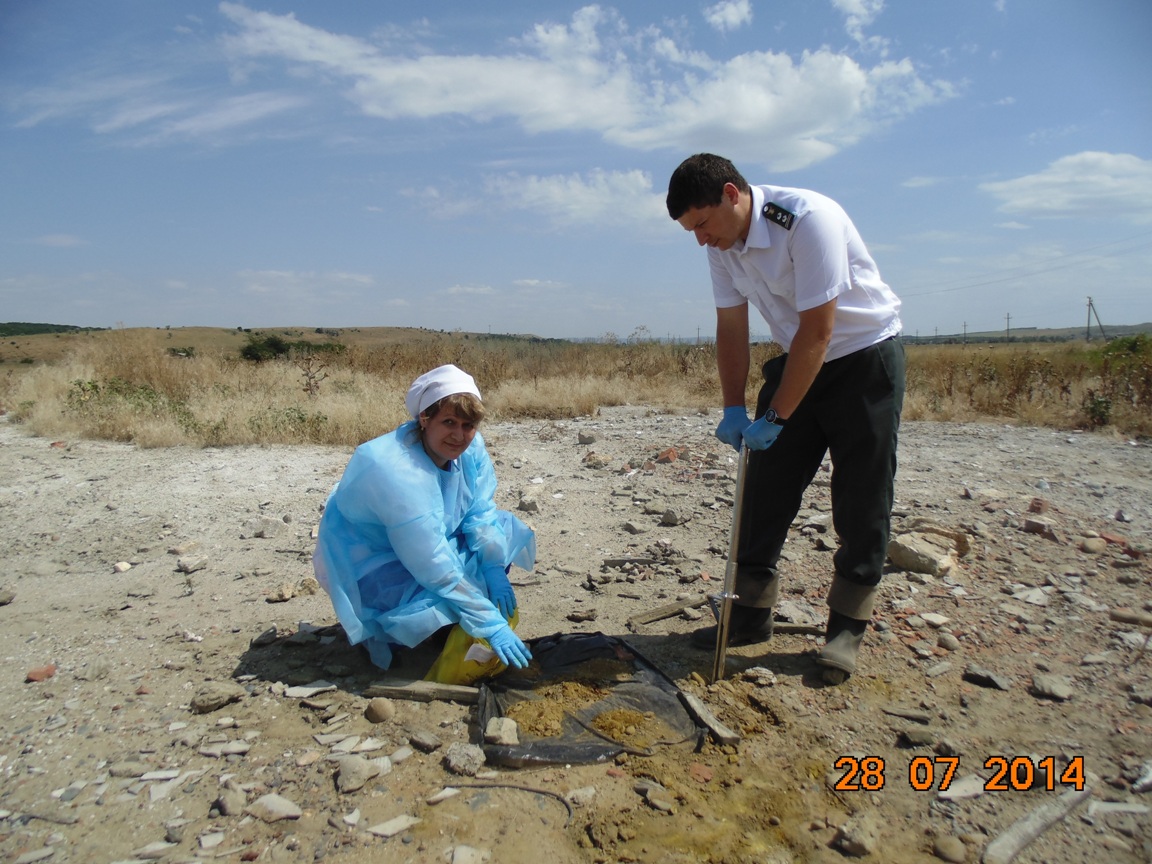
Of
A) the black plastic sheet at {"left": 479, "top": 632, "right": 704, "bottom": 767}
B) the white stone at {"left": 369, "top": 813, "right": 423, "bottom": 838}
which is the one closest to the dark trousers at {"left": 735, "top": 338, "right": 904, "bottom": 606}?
the black plastic sheet at {"left": 479, "top": 632, "right": 704, "bottom": 767}

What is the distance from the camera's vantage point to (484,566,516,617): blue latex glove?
107 inches

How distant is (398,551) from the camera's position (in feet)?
7.88

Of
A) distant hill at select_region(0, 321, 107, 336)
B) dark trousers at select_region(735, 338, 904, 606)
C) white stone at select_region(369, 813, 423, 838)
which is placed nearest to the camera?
white stone at select_region(369, 813, 423, 838)

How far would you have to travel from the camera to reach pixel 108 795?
6.48 feet

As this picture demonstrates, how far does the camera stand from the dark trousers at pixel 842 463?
94.4 inches

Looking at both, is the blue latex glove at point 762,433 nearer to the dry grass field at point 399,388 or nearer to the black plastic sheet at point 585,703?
the black plastic sheet at point 585,703

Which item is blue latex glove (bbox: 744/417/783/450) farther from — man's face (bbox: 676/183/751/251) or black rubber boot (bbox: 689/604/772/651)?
black rubber boot (bbox: 689/604/772/651)

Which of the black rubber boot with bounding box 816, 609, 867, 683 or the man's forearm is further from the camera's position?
the man's forearm

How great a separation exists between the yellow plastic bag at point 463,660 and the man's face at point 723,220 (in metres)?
1.52

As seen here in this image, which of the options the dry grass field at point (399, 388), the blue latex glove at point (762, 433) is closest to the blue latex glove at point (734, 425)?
the blue latex glove at point (762, 433)

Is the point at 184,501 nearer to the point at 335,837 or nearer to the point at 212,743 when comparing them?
the point at 212,743

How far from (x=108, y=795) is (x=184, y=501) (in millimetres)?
3195
